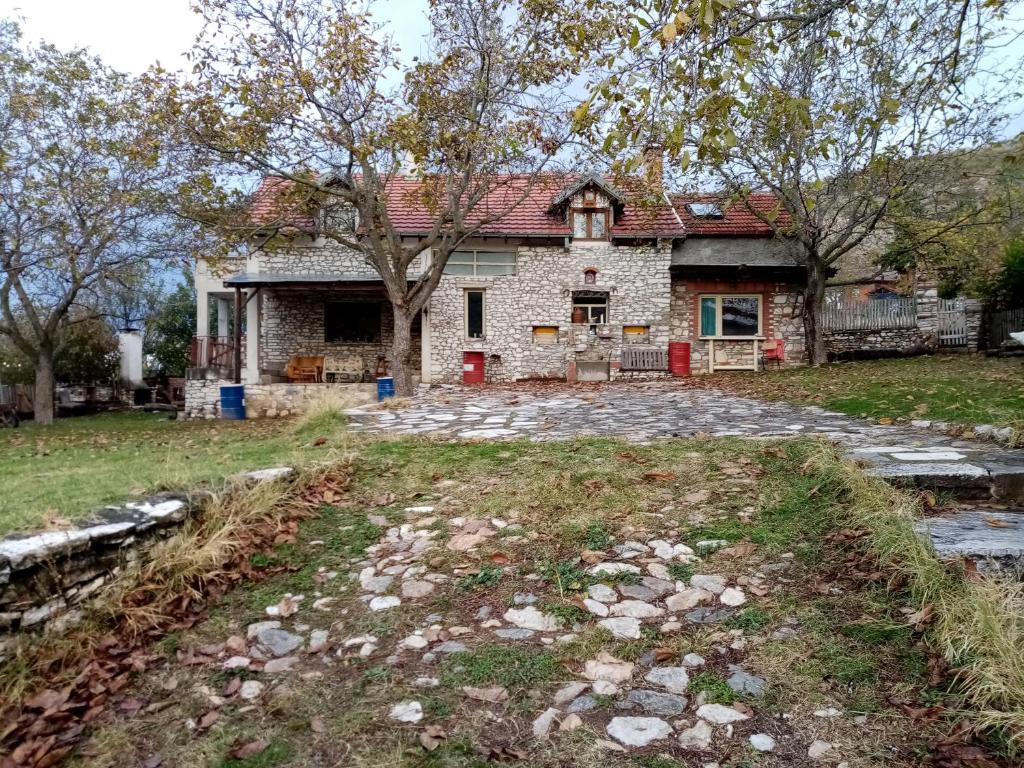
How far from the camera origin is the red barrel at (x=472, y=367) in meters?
17.6

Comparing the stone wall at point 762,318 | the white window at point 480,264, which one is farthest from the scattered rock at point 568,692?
the stone wall at point 762,318

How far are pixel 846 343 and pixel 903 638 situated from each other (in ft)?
66.0

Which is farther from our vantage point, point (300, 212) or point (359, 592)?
point (300, 212)

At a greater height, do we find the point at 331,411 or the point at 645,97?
the point at 645,97

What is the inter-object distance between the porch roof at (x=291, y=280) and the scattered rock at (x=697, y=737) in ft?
51.2

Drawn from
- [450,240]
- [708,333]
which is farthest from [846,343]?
[450,240]

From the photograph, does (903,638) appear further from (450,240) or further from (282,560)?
(450,240)

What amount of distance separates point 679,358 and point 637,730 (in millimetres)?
16590

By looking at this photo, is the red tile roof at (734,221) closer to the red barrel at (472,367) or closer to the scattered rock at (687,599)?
the red barrel at (472,367)

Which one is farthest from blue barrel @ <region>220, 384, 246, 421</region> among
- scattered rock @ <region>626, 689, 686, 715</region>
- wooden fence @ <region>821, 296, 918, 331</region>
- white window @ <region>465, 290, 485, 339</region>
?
wooden fence @ <region>821, 296, 918, 331</region>

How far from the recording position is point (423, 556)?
3609 mm

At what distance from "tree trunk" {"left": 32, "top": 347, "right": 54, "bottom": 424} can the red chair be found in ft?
63.4

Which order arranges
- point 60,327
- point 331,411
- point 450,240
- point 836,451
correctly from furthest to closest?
point 60,327, point 450,240, point 331,411, point 836,451

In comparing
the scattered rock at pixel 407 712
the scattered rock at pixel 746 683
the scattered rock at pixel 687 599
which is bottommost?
the scattered rock at pixel 407 712
